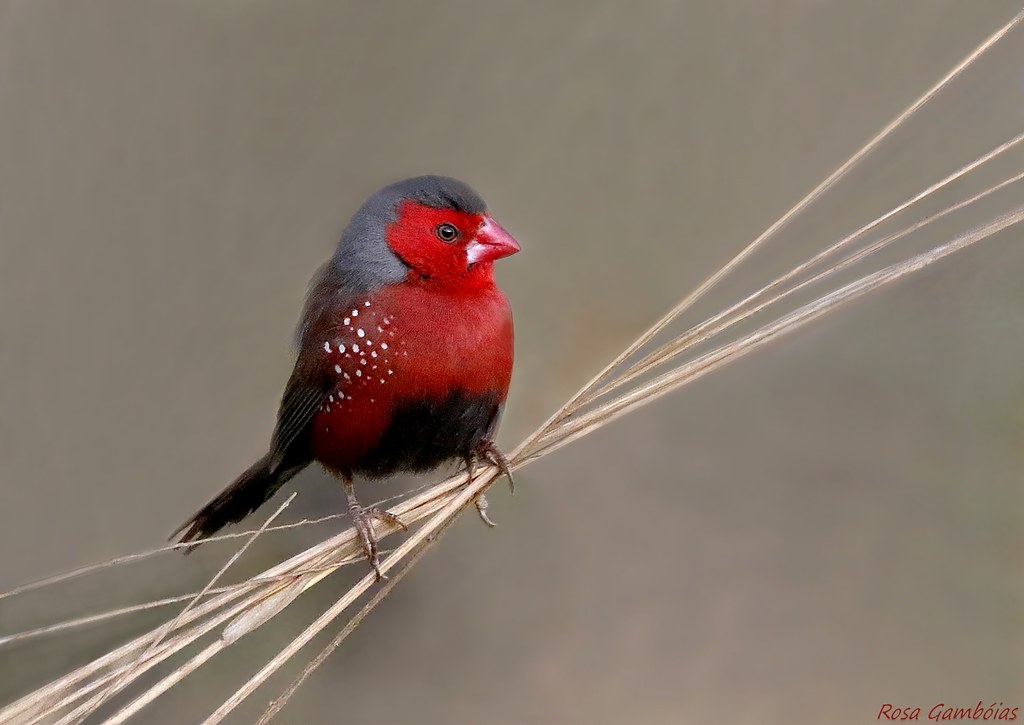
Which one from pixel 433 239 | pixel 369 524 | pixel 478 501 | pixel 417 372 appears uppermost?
pixel 433 239

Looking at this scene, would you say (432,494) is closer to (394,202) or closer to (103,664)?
(103,664)

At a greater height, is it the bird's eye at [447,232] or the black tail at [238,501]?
the bird's eye at [447,232]

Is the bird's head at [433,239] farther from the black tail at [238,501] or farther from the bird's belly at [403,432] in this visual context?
the black tail at [238,501]

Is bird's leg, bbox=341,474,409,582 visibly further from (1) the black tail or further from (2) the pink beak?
(2) the pink beak

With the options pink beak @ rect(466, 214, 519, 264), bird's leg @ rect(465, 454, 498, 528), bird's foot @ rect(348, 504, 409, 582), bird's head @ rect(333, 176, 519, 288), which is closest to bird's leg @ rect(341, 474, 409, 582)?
bird's foot @ rect(348, 504, 409, 582)

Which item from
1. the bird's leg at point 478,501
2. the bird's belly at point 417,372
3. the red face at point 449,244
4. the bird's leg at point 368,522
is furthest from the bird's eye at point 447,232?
the bird's leg at point 368,522

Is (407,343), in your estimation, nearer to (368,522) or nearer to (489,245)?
(489,245)

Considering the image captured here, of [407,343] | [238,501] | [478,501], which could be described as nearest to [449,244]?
[407,343]
